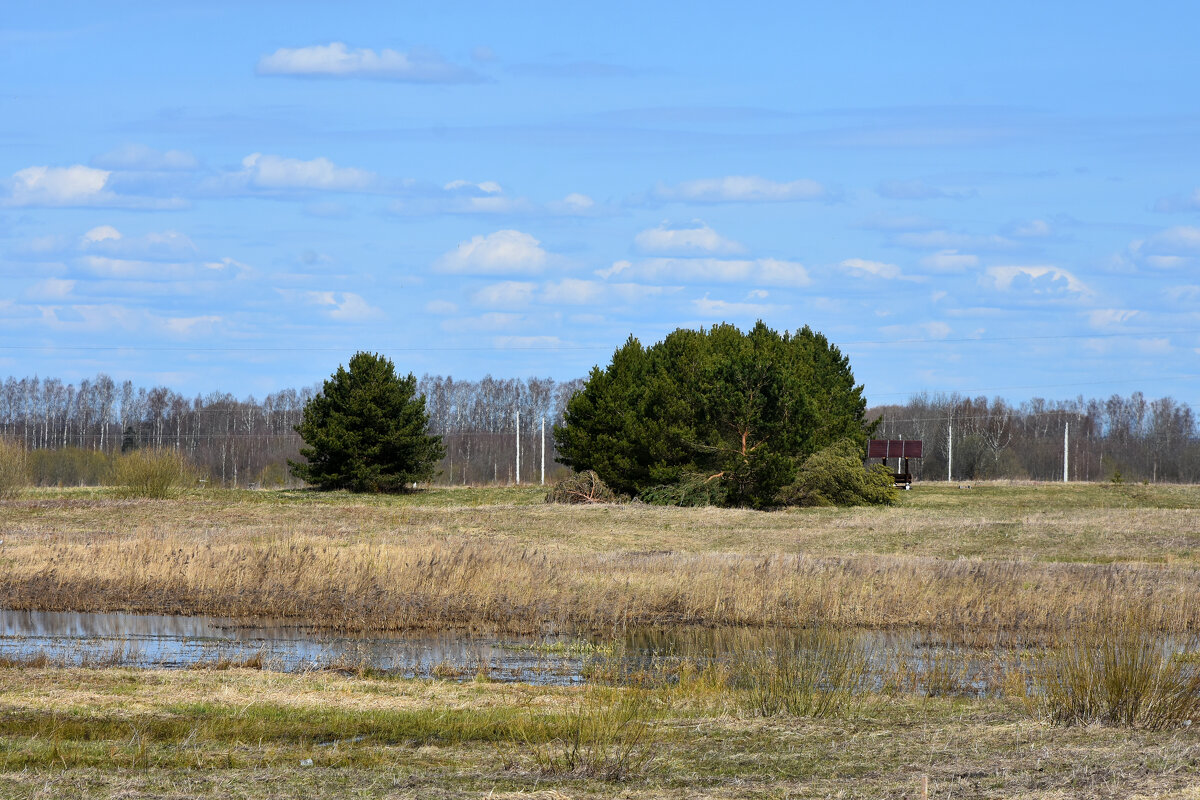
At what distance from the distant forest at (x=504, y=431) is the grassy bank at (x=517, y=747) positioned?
77.1 m

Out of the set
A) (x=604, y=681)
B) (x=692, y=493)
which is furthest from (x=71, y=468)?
(x=604, y=681)

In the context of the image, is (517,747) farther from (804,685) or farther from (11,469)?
(11,469)

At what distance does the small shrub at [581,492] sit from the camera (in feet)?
164

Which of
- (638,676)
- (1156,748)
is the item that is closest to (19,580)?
(638,676)

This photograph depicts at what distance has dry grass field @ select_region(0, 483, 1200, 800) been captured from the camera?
29.5ft

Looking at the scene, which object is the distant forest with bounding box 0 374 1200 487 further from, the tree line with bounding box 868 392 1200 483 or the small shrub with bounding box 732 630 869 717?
the small shrub with bounding box 732 630 869 717

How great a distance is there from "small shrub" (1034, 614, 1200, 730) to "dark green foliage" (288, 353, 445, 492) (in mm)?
54684

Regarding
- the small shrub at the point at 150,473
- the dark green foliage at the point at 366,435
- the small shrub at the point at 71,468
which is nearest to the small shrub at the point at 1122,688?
the small shrub at the point at 150,473

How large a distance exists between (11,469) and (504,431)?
87587 mm

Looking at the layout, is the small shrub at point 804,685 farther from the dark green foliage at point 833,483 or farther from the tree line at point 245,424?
the tree line at point 245,424

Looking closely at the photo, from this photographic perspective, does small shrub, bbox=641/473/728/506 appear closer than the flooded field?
No

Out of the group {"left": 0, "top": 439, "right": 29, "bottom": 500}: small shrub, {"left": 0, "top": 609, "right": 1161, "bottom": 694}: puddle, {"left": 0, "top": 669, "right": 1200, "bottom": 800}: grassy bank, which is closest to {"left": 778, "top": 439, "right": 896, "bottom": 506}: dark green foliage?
{"left": 0, "top": 609, "right": 1161, "bottom": 694}: puddle

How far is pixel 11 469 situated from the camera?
162 feet

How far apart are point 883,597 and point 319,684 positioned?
12.2 meters
